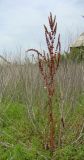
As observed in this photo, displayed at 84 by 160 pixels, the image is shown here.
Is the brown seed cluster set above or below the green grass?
above

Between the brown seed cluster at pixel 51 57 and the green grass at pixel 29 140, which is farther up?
the brown seed cluster at pixel 51 57

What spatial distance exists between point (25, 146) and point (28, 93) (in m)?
0.81

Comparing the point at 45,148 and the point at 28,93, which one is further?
the point at 28,93

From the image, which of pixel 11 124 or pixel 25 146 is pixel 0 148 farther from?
pixel 11 124

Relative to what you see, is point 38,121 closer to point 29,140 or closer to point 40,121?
point 40,121

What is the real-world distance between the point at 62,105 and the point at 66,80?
1.68 feet

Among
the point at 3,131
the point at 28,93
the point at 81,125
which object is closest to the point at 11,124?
the point at 3,131

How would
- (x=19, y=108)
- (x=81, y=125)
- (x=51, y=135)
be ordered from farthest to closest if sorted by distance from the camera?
(x=19, y=108)
(x=81, y=125)
(x=51, y=135)

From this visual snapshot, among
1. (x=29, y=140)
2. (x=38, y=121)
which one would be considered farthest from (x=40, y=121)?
(x=29, y=140)

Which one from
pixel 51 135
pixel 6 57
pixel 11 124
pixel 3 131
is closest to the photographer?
Result: pixel 51 135

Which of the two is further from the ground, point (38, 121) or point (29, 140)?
point (38, 121)

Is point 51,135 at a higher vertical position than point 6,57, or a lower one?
lower

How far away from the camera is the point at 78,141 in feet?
13.8

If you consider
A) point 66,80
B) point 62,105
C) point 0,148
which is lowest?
point 0,148
